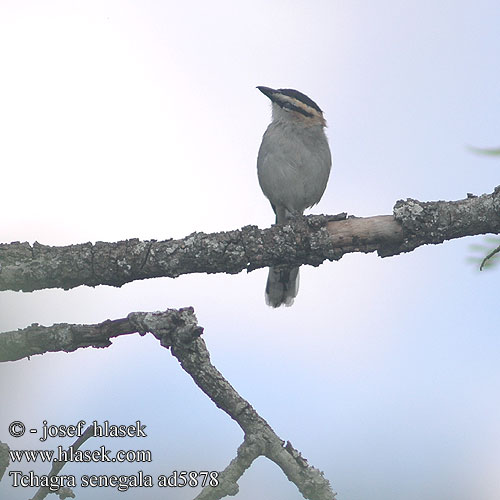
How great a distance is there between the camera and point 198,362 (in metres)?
4.32

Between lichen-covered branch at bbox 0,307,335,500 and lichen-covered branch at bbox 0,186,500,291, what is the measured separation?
1016 millimetres

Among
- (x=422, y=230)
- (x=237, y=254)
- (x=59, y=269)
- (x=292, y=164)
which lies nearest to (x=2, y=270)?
(x=59, y=269)

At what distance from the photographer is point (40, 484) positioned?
3.87 m

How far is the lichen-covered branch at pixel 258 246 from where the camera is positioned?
563 cm

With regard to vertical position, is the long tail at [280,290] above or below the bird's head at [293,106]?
below

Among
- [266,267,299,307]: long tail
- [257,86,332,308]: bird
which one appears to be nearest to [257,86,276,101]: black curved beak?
[257,86,332,308]: bird

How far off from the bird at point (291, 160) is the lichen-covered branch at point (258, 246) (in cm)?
372

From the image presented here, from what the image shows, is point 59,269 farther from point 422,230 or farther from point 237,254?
point 422,230

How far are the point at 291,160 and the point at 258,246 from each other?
399 centimetres

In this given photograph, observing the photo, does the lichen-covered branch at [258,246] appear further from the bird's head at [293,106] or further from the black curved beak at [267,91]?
the black curved beak at [267,91]

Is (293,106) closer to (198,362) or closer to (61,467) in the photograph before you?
(198,362)

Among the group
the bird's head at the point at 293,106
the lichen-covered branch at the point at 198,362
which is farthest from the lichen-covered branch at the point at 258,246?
the bird's head at the point at 293,106

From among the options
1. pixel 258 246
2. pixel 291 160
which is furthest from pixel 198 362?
pixel 291 160

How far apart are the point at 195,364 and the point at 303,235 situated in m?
1.91
